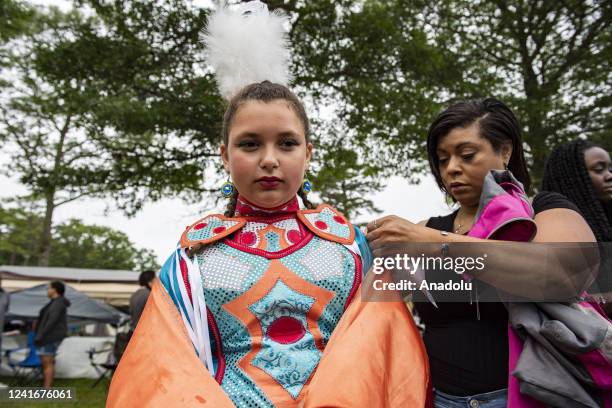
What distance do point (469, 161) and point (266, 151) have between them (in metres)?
0.74

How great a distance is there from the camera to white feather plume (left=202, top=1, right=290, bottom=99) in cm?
214

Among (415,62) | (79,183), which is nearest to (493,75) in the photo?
(415,62)

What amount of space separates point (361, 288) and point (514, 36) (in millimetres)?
10431

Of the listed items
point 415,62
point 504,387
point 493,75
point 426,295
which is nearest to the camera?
point 504,387

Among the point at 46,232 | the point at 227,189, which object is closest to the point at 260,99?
the point at 227,189

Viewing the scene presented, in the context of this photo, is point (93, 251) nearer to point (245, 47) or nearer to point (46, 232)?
point (46, 232)

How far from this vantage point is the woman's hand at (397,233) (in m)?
1.68

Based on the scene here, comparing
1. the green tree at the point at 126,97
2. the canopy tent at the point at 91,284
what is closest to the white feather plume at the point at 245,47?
the green tree at the point at 126,97

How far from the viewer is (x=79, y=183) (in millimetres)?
9109

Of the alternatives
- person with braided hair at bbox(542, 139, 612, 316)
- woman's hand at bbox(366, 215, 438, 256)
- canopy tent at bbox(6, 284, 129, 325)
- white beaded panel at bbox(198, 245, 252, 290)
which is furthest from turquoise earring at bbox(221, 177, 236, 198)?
canopy tent at bbox(6, 284, 129, 325)

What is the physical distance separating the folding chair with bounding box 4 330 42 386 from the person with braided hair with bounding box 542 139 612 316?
1000cm

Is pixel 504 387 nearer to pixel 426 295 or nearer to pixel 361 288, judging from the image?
pixel 426 295

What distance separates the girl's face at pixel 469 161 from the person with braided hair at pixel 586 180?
0.65 meters

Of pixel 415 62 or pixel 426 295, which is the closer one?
pixel 426 295
